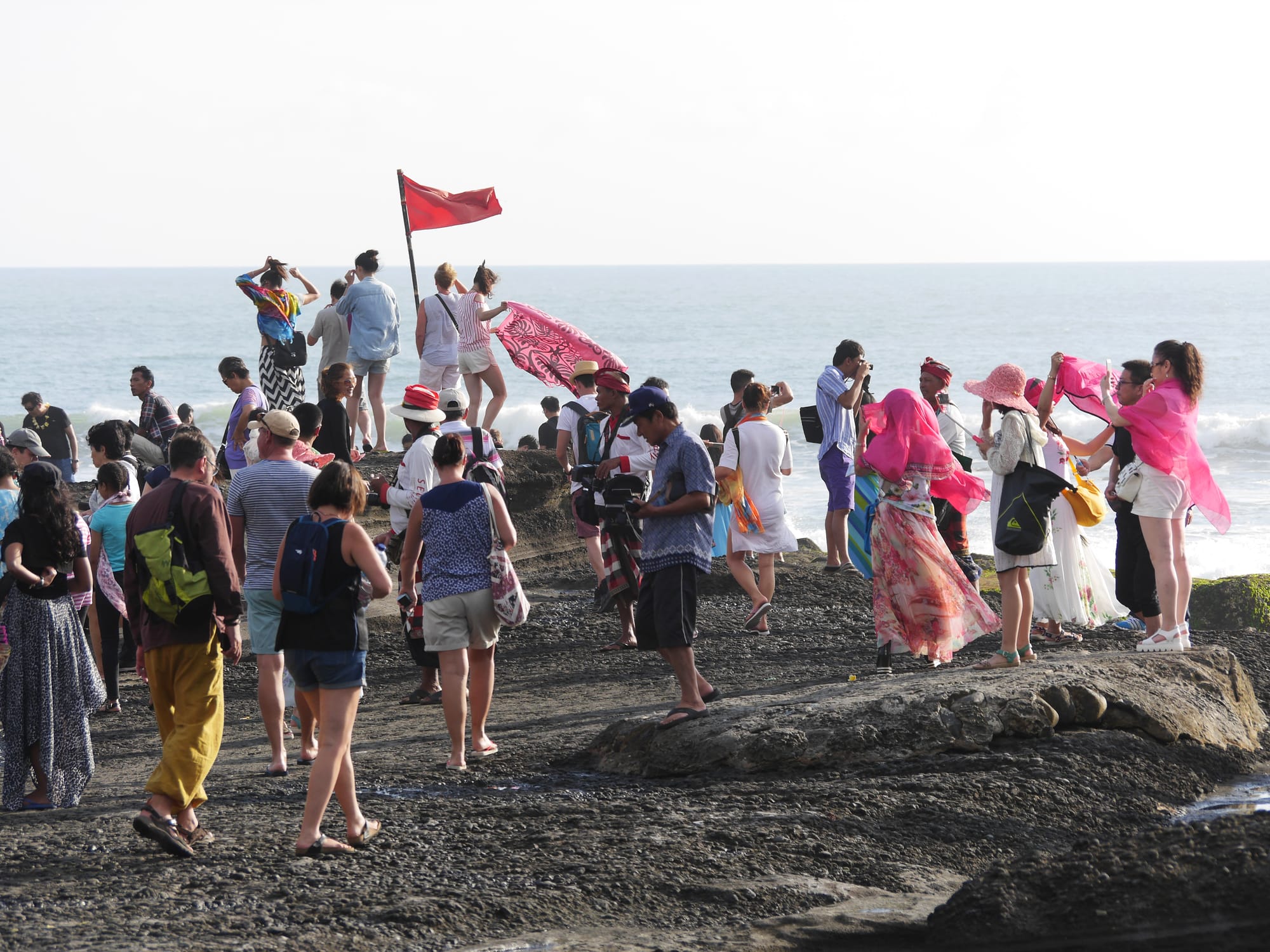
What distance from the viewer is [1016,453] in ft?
25.3

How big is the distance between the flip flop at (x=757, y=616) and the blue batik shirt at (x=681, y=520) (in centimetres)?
306

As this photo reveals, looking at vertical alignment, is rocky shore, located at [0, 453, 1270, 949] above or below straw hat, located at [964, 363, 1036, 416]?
below

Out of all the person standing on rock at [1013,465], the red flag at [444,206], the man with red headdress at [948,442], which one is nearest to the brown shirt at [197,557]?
the person standing on rock at [1013,465]

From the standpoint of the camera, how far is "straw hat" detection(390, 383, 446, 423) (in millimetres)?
7852

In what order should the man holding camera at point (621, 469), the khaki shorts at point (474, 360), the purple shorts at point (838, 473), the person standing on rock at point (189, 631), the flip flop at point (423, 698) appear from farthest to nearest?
the khaki shorts at point (474, 360), the purple shorts at point (838, 473), the flip flop at point (423, 698), the man holding camera at point (621, 469), the person standing on rock at point (189, 631)

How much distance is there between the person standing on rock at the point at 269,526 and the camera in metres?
6.39

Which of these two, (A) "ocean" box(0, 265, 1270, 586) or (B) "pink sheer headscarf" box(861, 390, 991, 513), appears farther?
(A) "ocean" box(0, 265, 1270, 586)

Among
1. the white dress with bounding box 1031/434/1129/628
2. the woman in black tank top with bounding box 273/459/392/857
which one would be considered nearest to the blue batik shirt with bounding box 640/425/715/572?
the woman in black tank top with bounding box 273/459/392/857

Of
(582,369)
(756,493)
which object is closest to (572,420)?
(582,369)

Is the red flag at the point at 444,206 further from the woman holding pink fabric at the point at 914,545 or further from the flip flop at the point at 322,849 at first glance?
the flip flop at the point at 322,849

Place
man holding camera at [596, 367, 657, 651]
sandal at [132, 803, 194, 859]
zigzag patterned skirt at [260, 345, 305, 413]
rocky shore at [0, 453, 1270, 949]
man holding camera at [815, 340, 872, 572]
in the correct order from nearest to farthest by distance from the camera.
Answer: rocky shore at [0, 453, 1270, 949] → sandal at [132, 803, 194, 859] → man holding camera at [596, 367, 657, 651] → man holding camera at [815, 340, 872, 572] → zigzag patterned skirt at [260, 345, 305, 413]

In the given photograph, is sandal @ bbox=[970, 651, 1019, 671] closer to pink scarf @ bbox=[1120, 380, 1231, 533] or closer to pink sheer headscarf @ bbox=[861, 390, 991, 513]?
pink sheer headscarf @ bbox=[861, 390, 991, 513]

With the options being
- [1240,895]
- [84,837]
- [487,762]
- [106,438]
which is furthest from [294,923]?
[106,438]

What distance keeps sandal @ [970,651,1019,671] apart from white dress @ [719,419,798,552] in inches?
76.1
